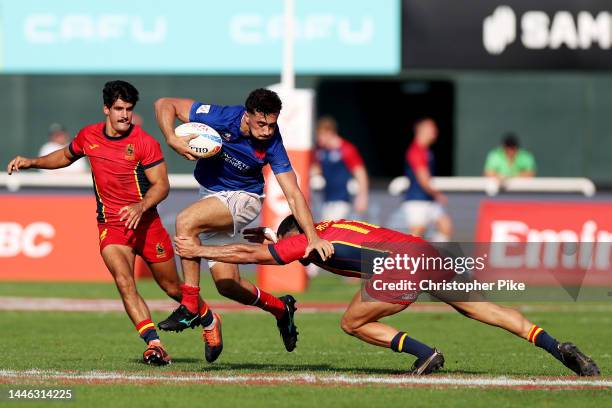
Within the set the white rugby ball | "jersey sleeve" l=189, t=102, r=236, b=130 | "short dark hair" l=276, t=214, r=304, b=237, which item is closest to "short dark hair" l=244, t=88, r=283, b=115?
the white rugby ball

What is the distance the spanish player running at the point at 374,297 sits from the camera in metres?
10.2

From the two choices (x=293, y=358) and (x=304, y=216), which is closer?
(x=304, y=216)

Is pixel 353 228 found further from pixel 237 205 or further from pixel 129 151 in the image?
pixel 129 151

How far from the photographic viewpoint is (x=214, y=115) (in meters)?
11.4

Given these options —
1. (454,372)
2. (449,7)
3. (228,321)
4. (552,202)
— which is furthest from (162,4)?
(454,372)

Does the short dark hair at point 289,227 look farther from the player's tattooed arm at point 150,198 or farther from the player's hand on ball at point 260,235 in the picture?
the player's tattooed arm at point 150,198

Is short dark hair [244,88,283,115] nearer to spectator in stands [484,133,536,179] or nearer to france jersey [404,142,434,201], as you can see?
france jersey [404,142,434,201]

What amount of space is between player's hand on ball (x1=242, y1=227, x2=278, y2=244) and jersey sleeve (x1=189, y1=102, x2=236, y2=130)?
1.10m

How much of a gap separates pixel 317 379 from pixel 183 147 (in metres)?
2.10

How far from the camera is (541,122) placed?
1048 inches

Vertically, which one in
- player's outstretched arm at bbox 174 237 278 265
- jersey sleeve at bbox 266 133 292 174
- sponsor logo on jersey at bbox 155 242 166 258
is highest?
jersey sleeve at bbox 266 133 292 174

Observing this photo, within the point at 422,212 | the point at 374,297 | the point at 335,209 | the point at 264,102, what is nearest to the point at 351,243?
the point at 374,297

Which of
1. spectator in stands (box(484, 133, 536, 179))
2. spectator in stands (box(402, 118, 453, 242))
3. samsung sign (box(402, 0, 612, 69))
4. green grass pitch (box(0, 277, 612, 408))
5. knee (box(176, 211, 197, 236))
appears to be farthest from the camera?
samsung sign (box(402, 0, 612, 69))

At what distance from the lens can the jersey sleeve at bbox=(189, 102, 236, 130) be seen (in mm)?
11375
